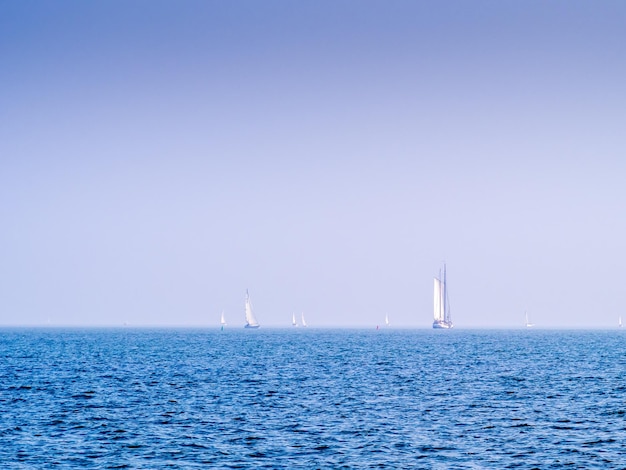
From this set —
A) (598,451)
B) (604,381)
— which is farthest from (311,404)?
(604,381)

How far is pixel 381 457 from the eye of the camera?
139 feet

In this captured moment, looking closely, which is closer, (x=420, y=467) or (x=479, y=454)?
(x=420, y=467)

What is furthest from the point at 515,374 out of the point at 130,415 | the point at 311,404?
the point at 130,415

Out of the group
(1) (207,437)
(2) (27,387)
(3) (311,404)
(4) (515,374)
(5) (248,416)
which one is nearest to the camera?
(1) (207,437)

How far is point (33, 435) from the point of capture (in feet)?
157

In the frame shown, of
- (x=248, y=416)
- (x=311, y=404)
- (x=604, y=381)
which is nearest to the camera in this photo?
(x=248, y=416)

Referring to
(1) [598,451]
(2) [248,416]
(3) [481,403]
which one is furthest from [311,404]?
(1) [598,451]

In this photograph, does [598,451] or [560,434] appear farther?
[560,434]

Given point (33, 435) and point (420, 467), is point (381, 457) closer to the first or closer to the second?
point (420, 467)

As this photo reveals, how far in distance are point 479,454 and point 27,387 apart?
148 feet

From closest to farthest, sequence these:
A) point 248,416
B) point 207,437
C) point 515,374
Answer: point 207,437 < point 248,416 < point 515,374

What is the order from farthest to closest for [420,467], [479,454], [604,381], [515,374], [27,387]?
[515,374] < [604,381] < [27,387] < [479,454] < [420,467]

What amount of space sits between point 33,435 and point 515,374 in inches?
2289

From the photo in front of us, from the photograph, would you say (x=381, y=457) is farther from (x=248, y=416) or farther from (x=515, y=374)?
(x=515, y=374)
